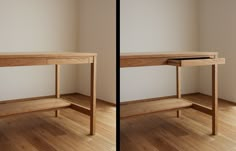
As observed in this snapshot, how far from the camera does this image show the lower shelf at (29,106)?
4.27ft

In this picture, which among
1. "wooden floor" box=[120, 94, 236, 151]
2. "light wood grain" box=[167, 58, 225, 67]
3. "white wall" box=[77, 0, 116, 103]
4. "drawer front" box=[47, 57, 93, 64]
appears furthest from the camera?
"white wall" box=[77, 0, 116, 103]

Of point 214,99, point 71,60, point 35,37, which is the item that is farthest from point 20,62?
point 35,37

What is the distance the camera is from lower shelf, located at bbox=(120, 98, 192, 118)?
1020mm

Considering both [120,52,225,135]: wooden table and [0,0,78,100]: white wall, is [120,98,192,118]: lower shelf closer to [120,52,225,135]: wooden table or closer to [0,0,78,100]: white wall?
[120,52,225,135]: wooden table

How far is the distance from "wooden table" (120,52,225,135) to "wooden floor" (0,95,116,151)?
10.0 inches

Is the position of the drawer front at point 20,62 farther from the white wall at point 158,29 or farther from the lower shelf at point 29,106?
the white wall at point 158,29

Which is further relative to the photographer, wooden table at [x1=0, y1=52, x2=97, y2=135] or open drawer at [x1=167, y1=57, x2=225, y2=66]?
wooden table at [x1=0, y1=52, x2=97, y2=135]

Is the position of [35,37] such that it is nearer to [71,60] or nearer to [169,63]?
[71,60]

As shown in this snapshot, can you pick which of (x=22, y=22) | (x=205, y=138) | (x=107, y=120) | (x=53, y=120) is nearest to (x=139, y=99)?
(x=205, y=138)

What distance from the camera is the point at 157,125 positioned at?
3.71 feet

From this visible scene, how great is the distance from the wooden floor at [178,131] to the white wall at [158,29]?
149mm

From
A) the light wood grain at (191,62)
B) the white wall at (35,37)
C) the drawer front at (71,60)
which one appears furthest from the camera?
the white wall at (35,37)

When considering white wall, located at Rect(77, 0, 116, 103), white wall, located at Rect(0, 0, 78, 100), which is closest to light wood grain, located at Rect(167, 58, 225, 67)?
white wall, located at Rect(77, 0, 116, 103)

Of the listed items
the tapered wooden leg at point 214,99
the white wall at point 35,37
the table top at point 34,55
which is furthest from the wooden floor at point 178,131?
the white wall at point 35,37
